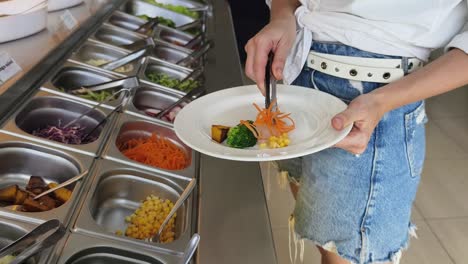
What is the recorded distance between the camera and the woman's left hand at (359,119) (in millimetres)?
979

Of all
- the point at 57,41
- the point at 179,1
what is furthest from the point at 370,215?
the point at 179,1

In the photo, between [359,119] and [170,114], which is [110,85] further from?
[359,119]

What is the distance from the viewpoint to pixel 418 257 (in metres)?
2.40

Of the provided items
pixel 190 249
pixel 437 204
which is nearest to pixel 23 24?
pixel 190 249

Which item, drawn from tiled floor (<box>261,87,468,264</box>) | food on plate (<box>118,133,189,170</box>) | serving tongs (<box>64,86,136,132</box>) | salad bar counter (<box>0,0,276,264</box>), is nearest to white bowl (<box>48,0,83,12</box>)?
salad bar counter (<box>0,0,276,264</box>)

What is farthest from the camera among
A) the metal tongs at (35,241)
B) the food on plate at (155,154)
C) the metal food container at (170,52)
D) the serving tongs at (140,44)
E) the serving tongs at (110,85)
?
the metal food container at (170,52)

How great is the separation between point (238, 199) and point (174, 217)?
6.3 inches

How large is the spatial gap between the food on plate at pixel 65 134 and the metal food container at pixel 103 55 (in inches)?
17.2

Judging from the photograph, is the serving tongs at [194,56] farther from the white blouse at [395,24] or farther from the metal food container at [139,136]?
the white blouse at [395,24]

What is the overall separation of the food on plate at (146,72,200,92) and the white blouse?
0.77 meters

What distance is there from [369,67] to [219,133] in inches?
15.5

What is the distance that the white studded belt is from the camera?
1154 mm

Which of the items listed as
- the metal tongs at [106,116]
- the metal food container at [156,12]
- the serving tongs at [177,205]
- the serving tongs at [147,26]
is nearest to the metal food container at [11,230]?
the serving tongs at [177,205]

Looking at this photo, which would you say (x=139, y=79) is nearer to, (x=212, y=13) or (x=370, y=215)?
(x=370, y=215)
